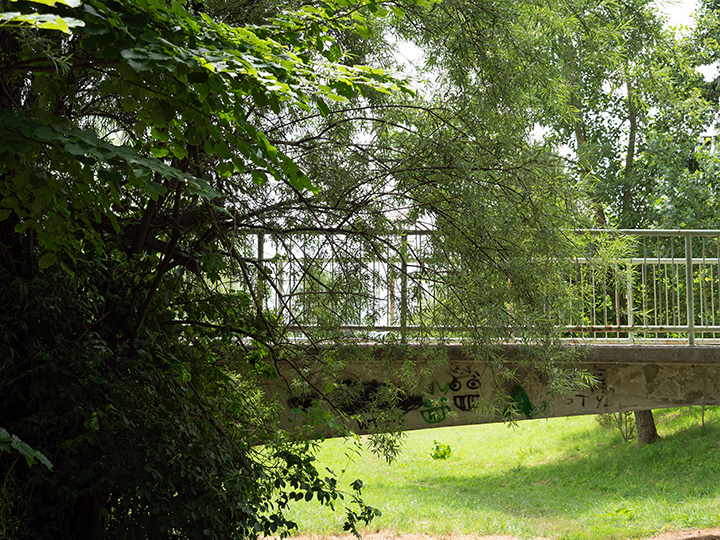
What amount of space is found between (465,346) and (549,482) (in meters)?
11.2

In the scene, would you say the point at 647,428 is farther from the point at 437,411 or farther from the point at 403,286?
the point at 403,286

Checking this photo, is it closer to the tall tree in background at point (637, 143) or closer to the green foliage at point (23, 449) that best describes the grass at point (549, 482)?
the tall tree in background at point (637, 143)

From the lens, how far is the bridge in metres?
5.89

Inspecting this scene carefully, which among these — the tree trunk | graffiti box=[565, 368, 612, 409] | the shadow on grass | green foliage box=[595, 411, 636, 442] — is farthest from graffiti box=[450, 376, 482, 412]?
green foliage box=[595, 411, 636, 442]

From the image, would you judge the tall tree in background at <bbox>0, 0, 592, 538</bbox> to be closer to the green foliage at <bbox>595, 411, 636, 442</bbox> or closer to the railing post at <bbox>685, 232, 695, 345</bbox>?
the railing post at <bbox>685, 232, 695, 345</bbox>

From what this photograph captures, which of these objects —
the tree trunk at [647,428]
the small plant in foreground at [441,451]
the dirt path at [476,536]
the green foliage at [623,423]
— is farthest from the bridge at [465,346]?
the small plant in foreground at [441,451]

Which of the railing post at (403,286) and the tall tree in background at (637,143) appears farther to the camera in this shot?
the tall tree in background at (637,143)

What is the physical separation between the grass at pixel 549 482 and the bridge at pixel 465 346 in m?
1.94

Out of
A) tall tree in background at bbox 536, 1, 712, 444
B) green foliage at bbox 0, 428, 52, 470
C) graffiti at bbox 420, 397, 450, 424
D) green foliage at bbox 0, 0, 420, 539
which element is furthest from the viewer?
tall tree in background at bbox 536, 1, 712, 444

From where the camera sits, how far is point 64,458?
438cm

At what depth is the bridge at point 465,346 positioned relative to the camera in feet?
19.3

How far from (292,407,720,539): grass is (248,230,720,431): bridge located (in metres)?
1.94

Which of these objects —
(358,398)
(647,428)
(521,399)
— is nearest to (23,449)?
(358,398)

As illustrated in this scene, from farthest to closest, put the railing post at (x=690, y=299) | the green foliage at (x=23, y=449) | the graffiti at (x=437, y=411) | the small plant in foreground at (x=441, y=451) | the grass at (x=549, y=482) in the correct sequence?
the small plant in foreground at (x=441, y=451) < the grass at (x=549, y=482) < the railing post at (x=690, y=299) < the graffiti at (x=437, y=411) < the green foliage at (x=23, y=449)
